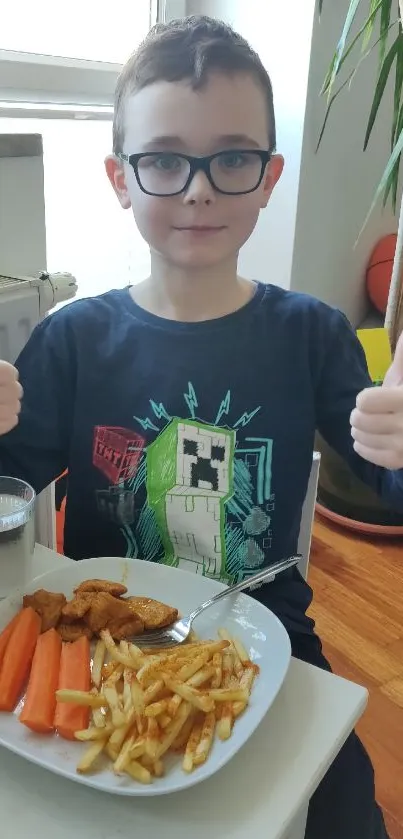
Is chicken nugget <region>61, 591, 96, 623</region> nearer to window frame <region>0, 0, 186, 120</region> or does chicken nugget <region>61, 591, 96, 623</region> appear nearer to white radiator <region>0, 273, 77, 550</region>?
white radiator <region>0, 273, 77, 550</region>

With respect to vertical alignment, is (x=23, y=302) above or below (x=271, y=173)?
below

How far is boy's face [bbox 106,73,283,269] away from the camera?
75 cm

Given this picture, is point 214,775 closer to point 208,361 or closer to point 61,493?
point 208,361

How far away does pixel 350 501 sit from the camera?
1844mm

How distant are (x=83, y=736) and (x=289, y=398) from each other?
459 mm

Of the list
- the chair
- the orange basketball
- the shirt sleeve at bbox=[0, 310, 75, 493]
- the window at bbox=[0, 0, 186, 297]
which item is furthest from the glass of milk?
the orange basketball

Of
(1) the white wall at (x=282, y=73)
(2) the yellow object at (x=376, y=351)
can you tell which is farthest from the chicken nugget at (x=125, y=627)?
(1) the white wall at (x=282, y=73)

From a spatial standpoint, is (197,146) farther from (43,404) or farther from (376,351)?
(376,351)

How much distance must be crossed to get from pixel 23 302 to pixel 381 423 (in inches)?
20.9

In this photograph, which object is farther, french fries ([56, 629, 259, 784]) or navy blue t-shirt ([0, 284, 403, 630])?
navy blue t-shirt ([0, 284, 403, 630])

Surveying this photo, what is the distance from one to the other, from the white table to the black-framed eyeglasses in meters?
0.51

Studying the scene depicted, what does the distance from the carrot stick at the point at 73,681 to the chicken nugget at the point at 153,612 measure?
5 centimetres

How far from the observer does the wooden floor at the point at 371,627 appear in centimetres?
124

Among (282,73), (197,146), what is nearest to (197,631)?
(197,146)
